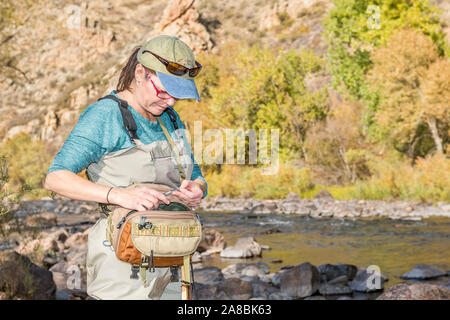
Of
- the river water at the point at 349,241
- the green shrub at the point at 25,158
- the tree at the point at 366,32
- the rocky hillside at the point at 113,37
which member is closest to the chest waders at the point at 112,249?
the river water at the point at 349,241

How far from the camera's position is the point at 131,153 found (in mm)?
1806

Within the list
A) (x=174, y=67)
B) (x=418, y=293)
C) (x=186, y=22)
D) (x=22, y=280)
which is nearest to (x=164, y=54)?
(x=174, y=67)

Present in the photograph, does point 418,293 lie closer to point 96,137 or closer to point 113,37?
point 96,137

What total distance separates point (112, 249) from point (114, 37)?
87.3m

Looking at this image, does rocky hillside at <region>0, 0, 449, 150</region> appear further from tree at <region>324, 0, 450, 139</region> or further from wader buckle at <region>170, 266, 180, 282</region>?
wader buckle at <region>170, 266, 180, 282</region>

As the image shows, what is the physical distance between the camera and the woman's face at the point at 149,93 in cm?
183

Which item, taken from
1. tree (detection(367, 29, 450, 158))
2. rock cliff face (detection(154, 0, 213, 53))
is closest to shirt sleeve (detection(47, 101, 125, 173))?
tree (detection(367, 29, 450, 158))

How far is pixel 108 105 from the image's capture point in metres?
1.80

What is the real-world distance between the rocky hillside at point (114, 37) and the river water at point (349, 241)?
1723 inches

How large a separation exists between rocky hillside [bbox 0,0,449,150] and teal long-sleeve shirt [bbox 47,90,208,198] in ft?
186

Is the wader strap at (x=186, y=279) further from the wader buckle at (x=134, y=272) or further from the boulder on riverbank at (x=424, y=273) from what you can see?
the boulder on riverbank at (x=424, y=273)

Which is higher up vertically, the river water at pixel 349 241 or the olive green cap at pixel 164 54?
the olive green cap at pixel 164 54

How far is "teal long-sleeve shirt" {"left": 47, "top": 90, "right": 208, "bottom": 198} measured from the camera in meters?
1.67

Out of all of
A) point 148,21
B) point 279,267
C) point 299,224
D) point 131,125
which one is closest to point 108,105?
point 131,125
